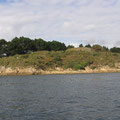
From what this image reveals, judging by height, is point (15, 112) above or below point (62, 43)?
below

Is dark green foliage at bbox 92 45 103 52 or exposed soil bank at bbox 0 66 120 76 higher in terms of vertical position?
dark green foliage at bbox 92 45 103 52

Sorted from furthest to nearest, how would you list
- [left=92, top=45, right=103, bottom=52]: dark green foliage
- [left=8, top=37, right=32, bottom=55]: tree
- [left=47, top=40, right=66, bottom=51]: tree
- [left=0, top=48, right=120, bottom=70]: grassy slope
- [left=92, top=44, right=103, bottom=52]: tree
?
[left=92, top=44, right=103, bottom=52]: tree, [left=92, top=45, right=103, bottom=52]: dark green foliage, [left=47, top=40, right=66, bottom=51]: tree, [left=8, top=37, right=32, bottom=55]: tree, [left=0, top=48, right=120, bottom=70]: grassy slope

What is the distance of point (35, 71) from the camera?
102688 mm

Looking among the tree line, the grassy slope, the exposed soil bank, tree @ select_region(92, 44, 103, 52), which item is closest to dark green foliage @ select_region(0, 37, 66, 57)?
the tree line

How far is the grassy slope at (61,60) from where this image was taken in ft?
348

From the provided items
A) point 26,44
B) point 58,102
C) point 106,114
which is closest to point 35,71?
point 26,44

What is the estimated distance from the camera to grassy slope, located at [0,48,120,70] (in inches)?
4176

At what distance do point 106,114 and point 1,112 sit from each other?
1045cm

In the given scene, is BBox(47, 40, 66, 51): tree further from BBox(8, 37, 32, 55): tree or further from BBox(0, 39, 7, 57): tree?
BBox(0, 39, 7, 57): tree

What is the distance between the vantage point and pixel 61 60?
383 ft

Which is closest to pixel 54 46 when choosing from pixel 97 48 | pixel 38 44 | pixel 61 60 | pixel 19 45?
pixel 38 44

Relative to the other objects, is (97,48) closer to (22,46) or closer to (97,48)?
(97,48)

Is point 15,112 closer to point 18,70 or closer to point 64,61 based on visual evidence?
point 18,70

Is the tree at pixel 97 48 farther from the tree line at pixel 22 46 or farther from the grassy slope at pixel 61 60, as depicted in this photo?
the grassy slope at pixel 61 60
